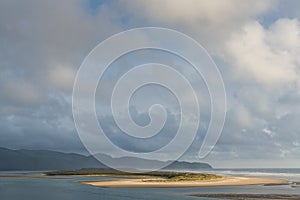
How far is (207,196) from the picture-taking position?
8025 centimetres

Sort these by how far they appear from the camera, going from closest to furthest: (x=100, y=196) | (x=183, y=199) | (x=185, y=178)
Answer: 1. (x=183, y=199)
2. (x=100, y=196)
3. (x=185, y=178)

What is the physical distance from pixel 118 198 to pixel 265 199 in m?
25.1

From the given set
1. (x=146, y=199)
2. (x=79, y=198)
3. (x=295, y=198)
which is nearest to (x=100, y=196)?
(x=79, y=198)

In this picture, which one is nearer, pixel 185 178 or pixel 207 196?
pixel 207 196

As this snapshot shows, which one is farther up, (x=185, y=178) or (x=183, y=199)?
(x=185, y=178)

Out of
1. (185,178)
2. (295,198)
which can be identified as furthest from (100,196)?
(185,178)

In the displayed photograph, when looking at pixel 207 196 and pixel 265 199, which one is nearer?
pixel 265 199

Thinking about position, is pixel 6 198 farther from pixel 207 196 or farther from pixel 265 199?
pixel 265 199

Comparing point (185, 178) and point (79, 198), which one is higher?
point (185, 178)

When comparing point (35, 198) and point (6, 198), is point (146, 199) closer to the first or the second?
point (35, 198)

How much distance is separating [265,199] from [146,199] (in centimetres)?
2023

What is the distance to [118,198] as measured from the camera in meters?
76.0

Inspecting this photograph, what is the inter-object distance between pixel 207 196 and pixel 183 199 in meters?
7.86

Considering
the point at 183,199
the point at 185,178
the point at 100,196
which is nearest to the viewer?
the point at 183,199
